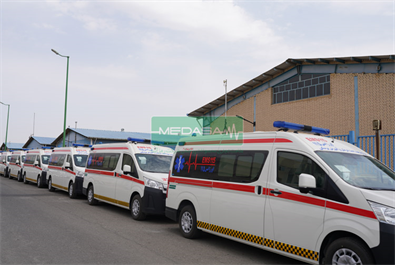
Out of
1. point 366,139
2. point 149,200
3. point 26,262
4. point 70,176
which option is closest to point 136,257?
point 26,262

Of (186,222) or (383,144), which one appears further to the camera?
(383,144)

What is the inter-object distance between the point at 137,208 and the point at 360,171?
22.0ft

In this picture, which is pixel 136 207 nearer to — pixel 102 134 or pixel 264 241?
pixel 264 241

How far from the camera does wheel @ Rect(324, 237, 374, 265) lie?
15.4 ft

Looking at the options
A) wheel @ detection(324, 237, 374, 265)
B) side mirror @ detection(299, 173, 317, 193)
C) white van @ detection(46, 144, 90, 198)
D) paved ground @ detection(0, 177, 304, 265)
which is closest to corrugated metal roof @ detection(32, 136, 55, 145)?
white van @ detection(46, 144, 90, 198)

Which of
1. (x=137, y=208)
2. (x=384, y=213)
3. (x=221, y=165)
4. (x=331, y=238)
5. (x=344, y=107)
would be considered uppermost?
(x=344, y=107)

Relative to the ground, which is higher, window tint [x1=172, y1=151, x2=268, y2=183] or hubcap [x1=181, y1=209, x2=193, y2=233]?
window tint [x1=172, y1=151, x2=268, y2=183]

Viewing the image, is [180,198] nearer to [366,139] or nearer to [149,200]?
[149,200]

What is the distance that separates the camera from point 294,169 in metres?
6.00

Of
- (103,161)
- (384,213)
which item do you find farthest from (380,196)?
(103,161)

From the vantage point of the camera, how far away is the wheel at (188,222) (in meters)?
8.09

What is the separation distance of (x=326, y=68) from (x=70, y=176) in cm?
1670

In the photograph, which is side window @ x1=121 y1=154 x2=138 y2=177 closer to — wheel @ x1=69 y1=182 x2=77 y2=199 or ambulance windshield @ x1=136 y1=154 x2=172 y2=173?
ambulance windshield @ x1=136 y1=154 x2=172 y2=173

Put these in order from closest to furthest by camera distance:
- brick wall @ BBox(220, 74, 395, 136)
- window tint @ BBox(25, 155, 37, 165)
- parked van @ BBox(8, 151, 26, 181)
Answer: brick wall @ BBox(220, 74, 395, 136) < window tint @ BBox(25, 155, 37, 165) < parked van @ BBox(8, 151, 26, 181)
